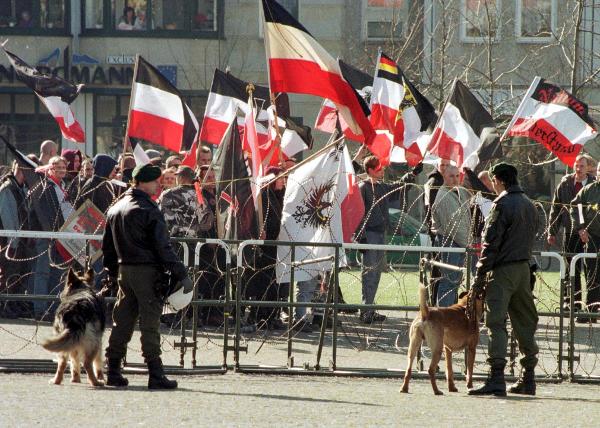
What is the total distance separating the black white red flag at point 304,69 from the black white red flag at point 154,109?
6.55ft

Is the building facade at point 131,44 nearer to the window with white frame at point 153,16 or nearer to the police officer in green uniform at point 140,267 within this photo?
the window with white frame at point 153,16

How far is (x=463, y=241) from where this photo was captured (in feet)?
49.0

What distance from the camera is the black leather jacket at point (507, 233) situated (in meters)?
11.7

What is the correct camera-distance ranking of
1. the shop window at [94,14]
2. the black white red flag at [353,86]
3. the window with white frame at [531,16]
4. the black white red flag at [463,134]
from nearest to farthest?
the black white red flag at [463,134] < the black white red flag at [353,86] < the window with white frame at [531,16] < the shop window at [94,14]

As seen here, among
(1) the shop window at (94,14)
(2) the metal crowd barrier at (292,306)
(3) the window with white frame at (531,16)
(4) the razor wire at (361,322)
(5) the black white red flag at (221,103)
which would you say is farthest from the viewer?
(1) the shop window at (94,14)

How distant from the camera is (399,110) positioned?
17.0 metres

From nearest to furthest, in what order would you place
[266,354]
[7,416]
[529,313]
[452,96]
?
[7,416] → [529,313] → [266,354] → [452,96]

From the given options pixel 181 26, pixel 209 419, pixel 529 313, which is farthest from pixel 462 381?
pixel 181 26

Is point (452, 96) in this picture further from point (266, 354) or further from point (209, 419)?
point (209, 419)

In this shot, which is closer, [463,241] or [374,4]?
[463,241]

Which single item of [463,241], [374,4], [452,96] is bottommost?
[463,241]

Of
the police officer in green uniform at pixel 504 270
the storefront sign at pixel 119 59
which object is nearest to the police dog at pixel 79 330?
the police officer in green uniform at pixel 504 270

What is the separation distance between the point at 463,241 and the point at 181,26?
77.6 feet

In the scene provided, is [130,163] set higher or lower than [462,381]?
higher
